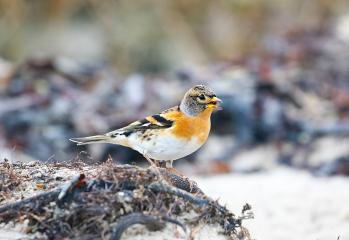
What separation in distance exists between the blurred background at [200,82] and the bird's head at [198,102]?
1554 millimetres

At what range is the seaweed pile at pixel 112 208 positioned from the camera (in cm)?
419

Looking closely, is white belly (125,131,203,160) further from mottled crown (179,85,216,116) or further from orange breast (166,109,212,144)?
mottled crown (179,85,216,116)

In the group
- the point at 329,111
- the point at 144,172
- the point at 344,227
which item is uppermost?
the point at 329,111

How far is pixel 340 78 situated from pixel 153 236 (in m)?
Answer: 8.76

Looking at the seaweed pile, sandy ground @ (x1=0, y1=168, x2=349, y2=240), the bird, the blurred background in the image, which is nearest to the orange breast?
the bird

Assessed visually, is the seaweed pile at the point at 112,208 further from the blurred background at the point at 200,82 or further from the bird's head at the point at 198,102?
the blurred background at the point at 200,82

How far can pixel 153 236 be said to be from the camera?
426 centimetres

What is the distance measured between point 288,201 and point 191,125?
2554 millimetres

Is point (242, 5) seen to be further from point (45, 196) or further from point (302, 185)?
point (45, 196)

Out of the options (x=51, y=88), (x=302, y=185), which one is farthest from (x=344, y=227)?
(x=51, y=88)

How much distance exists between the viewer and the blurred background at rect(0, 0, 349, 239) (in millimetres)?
9484

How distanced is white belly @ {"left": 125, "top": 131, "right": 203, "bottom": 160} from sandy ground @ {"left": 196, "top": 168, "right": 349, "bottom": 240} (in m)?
1.40

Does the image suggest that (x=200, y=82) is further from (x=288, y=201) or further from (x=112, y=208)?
(x=112, y=208)

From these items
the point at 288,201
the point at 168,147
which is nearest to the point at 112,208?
the point at 168,147
